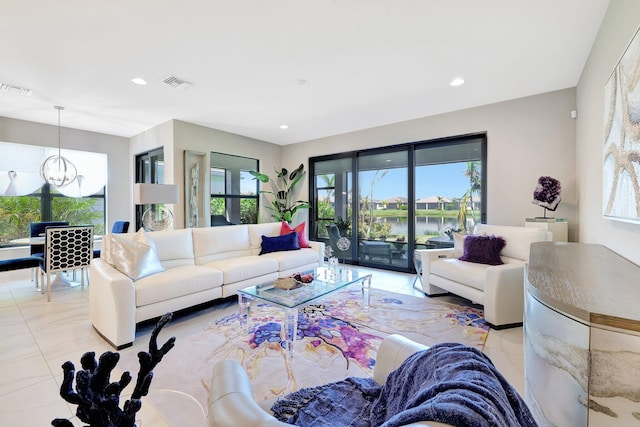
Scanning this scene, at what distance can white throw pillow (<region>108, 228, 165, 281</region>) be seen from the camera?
2662mm

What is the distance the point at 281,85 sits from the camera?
136 inches

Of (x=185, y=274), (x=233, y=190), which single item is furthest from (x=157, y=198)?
(x=233, y=190)

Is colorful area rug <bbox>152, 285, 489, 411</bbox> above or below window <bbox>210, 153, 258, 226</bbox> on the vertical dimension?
below

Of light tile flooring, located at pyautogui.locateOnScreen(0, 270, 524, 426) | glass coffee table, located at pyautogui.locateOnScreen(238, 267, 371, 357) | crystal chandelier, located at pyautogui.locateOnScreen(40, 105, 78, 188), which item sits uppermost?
crystal chandelier, located at pyautogui.locateOnScreen(40, 105, 78, 188)

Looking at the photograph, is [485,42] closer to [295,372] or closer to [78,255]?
[295,372]

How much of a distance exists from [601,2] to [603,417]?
2829mm

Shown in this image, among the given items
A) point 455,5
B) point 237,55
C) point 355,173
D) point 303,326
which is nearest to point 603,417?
point 303,326

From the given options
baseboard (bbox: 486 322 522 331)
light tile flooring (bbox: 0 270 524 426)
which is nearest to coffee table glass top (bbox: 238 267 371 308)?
light tile flooring (bbox: 0 270 524 426)

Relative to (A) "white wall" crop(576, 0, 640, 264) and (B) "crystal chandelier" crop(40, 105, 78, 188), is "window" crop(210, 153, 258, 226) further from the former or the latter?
(A) "white wall" crop(576, 0, 640, 264)

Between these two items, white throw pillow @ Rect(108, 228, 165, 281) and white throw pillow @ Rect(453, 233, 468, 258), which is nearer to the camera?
white throw pillow @ Rect(108, 228, 165, 281)

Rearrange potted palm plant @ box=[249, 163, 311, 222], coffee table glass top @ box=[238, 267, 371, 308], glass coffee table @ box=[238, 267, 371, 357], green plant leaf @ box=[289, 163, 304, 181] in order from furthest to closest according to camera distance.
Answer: green plant leaf @ box=[289, 163, 304, 181] < potted palm plant @ box=[249, 163, 311, 222] < coffee table glass top @ box=[238, 267, 371, 308] < glass coffee table @ box=[238, 267, 371, 357]

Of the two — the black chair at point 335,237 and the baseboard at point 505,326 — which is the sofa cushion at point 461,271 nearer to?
the baseboard at point 505,326

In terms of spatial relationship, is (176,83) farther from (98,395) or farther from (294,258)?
(98,395)

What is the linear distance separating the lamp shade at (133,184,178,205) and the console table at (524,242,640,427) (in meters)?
4.23
